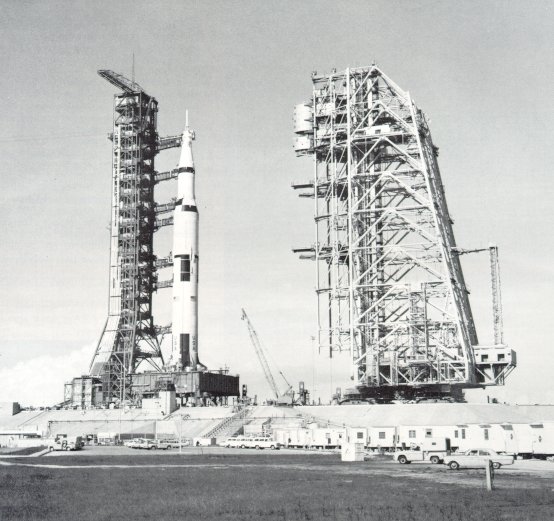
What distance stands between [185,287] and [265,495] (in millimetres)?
95867

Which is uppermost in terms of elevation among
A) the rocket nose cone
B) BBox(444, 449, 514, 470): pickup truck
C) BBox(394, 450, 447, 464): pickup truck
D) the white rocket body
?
the rocket nose cone

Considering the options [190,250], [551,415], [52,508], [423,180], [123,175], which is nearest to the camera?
Result: [52,508]

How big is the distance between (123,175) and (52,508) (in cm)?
11643

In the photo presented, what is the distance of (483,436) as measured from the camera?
67.6 m

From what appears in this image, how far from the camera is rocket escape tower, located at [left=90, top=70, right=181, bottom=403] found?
138 meters

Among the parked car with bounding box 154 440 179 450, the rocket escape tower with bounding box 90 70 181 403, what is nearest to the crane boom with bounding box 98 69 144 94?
the rocket escape tower with bounding box 90 70 181 403

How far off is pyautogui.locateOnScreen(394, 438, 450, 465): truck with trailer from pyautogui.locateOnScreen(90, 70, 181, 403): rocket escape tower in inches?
3261

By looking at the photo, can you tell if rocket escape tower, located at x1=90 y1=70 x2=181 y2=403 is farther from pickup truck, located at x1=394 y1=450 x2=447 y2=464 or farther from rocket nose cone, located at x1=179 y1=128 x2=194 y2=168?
pickup truck, located at x1=394 y1=450 x2=447 y2=464

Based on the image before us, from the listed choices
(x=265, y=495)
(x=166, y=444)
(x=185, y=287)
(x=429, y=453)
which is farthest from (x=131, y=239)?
(x=265, y=495)

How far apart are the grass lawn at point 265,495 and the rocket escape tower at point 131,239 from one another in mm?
86235

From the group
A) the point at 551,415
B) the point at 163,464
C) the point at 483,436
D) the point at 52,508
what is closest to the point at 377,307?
the point at 551,415

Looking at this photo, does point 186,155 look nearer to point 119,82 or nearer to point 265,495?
point 119,82

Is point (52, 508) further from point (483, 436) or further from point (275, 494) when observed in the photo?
point (483, 436)

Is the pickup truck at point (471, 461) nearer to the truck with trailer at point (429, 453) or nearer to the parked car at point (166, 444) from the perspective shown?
the truck with trailer at point (429, 453)
